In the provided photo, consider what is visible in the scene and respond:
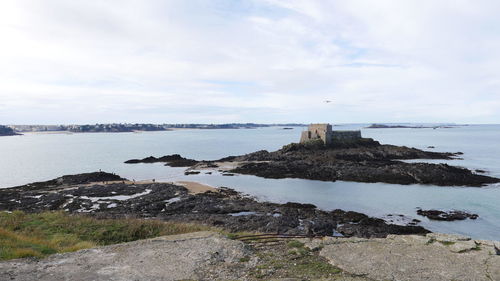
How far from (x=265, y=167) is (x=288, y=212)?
24194 millimetres

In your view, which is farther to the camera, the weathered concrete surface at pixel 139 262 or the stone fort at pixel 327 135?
the stone fort at pixel 327 135

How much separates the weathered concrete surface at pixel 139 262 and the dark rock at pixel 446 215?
19.2m

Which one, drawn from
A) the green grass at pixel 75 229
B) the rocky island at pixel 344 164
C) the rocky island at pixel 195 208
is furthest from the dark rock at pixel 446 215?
the green grass at pixel 75 229

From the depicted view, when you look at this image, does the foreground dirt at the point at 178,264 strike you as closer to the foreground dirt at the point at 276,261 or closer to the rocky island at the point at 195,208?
the foreground dirt at the point at 276,261

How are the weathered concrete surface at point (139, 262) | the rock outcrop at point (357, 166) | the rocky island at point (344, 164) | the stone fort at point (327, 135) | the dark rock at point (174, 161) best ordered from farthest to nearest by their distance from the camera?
the stone fort at point (327, 135) → the dark rock at point (174, 161) → the rocky island at point (344, 164) → the rock outcrop at point (357, 166) → the weathered concrete surface at point (139, 262)

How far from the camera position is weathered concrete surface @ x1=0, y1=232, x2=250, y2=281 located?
9.27 meters

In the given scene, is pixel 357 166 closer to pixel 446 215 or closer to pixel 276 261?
pixel 446 215

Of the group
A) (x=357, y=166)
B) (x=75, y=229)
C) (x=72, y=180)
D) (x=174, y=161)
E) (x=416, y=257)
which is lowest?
(x=72, y=180)

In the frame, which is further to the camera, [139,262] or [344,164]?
[344,164]

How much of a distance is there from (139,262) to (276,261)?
4.32m

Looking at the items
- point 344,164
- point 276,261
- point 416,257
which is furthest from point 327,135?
point 276,261

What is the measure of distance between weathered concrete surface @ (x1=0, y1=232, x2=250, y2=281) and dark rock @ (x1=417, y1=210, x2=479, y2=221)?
19204 millimetres

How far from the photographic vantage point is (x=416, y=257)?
10.9 metres

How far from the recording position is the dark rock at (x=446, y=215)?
Result: 80.4 ft
